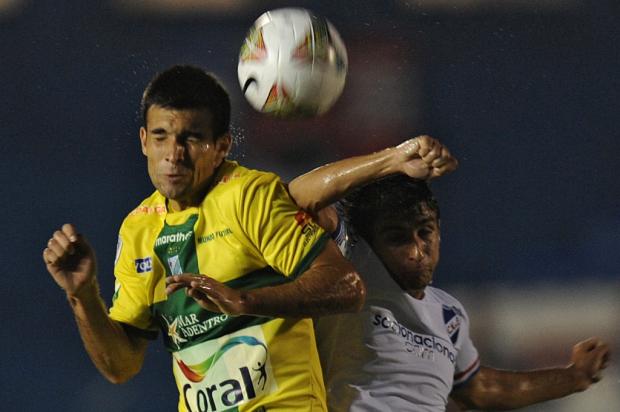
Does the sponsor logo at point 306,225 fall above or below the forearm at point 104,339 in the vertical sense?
above

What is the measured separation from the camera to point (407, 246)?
3.09m

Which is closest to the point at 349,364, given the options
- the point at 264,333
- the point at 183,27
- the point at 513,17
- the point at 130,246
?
the point at 264,333

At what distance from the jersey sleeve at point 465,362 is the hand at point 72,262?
45.4 inches

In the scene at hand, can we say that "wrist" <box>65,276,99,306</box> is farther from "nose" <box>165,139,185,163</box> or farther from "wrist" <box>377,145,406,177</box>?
"wrist" <box>377,145,406,177</box>

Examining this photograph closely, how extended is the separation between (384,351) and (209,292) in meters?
0.75

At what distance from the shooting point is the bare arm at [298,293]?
7.89 ft

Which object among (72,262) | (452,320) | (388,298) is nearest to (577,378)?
(452,320)

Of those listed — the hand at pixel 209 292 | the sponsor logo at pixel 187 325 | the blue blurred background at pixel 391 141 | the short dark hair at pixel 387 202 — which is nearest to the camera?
the hand at pixel 209 292

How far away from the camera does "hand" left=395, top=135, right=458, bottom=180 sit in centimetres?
277

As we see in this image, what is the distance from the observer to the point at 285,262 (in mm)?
2652

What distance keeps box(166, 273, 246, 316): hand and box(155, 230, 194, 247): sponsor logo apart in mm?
358

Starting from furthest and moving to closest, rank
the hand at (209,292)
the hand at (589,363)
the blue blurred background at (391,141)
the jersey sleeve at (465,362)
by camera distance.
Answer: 1. the blue blurred background at (391,141)
2. the hand at (589,363)
3. the jersey sleeve at (465,362)
4. the hand at (209,292)

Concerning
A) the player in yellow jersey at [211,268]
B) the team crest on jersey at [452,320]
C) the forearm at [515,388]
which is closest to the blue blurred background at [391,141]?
the forearm at [515,388]

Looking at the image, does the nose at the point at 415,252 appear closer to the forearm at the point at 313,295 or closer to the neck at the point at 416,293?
the neck at the point at 416,293
